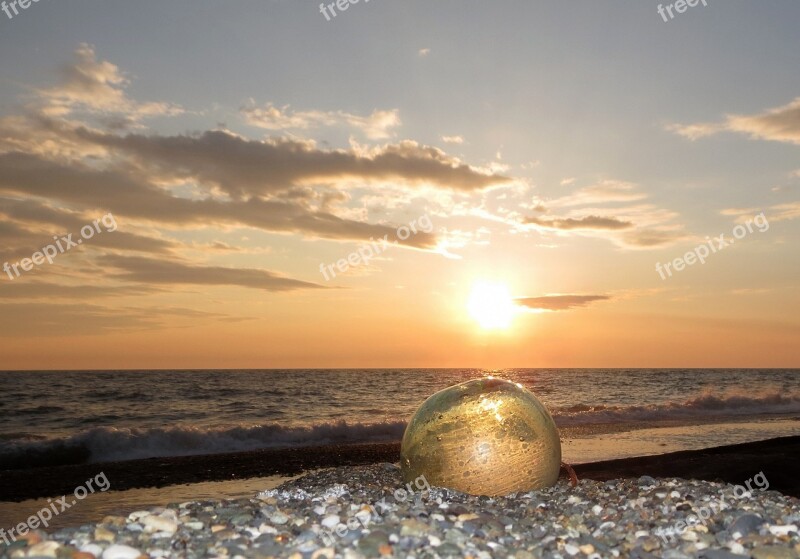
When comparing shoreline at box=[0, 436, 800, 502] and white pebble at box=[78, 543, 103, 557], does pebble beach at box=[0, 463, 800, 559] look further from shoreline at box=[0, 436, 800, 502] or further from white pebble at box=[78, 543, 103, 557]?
shoreline at box=[0, 436, 800, 502]

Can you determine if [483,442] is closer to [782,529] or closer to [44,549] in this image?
[782,529]

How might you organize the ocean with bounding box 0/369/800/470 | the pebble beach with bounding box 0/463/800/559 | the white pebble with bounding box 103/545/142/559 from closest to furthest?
the white pebble with bounding box 103/545/142/559 < the pebble beach with bounding box 0/463/800/559 < the ocean with bounding box 0/369/800/470

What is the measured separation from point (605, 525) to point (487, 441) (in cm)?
188

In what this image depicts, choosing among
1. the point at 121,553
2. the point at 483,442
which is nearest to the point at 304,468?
the point at 483,442

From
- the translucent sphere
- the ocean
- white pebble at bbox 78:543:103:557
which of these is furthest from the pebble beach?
the ocean

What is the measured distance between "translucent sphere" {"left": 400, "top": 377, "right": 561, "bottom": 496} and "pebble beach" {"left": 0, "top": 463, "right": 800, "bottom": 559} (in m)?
0.23

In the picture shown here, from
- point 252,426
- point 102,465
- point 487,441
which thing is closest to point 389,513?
point 487,441

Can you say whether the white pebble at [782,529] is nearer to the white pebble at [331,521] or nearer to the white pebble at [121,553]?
the white pebble at [331,521]

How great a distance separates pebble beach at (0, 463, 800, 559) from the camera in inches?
196

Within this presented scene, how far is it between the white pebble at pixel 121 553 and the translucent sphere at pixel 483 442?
13.5ft

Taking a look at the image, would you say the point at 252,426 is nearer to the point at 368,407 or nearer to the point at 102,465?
the point at 102,465

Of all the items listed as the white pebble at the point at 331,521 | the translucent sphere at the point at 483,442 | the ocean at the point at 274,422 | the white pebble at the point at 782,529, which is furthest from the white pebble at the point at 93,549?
the ocean at the point at 274,422

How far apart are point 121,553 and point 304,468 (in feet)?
36.5

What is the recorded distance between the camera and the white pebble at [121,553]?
185 inches
